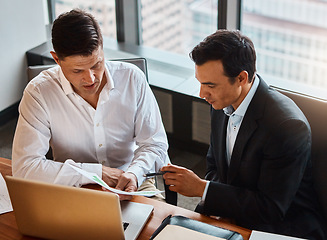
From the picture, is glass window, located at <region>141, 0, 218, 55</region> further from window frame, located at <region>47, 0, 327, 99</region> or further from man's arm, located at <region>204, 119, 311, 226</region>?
man's arm, located at <region>204, 119, 311, 226</region>

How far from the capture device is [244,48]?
1.80 metres

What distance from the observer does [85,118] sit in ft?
7.18

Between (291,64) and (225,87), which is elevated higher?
(225,87)

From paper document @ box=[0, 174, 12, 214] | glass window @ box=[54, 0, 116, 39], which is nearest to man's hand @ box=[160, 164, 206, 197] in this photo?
paper document @ box=[0, 174, 12, 214]

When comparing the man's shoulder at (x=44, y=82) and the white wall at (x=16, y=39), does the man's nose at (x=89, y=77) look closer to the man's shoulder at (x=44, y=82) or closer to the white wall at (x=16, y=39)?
the man's shoulder at (x=44, y=82)

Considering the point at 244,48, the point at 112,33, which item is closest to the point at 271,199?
the point at 244,48

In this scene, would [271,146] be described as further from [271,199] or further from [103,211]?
[103,211]

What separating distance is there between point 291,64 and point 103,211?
2.56 m

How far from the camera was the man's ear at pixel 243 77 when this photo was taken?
180 centimetres

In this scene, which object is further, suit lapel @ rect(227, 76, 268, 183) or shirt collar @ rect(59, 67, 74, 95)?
shirt collar @ rect(59, 67, 74, 95)

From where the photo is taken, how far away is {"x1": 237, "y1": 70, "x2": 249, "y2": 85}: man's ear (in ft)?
5.92

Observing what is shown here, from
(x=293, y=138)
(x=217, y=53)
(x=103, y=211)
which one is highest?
(x=217, y=53)

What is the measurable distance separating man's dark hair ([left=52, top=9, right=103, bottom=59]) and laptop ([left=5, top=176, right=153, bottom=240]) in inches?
22.7

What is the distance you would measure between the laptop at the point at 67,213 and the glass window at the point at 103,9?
8.53 ft
